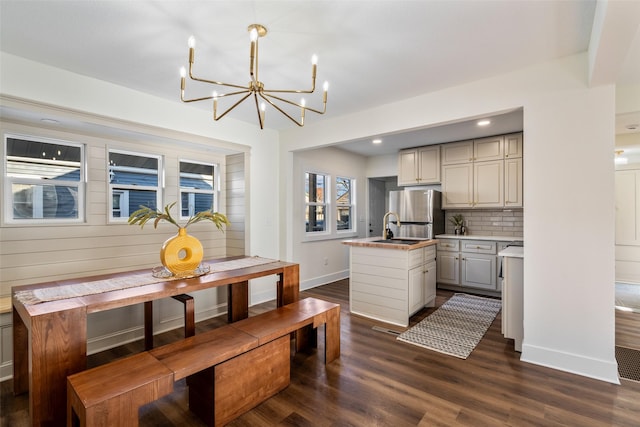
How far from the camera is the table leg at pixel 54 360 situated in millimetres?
1613

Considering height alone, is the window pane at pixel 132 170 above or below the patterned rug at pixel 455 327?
above

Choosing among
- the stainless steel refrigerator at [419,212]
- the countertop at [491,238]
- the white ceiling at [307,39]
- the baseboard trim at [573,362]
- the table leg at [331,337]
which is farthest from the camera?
the stainless steel refrigerator at [419,212]

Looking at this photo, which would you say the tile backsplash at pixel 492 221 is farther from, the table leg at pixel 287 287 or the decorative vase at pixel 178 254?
the decorative vase at pixel 178 254

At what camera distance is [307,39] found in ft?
7.26

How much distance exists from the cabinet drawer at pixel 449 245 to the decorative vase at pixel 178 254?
401cm

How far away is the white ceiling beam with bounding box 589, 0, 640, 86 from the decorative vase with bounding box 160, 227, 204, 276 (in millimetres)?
2957

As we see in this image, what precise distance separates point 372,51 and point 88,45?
2172 mm

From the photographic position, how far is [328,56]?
2.47 m

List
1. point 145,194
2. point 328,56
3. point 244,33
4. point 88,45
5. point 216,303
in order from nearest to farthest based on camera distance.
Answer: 1. point 244,33
2. point 88,45
3. point 328,56
4. point 145,194
5. point 216,303

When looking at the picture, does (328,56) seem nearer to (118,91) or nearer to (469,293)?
(118,91)

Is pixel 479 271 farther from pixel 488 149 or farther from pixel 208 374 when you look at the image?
pixel 208 374

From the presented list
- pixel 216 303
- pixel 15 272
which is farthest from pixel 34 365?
pixel 216 303

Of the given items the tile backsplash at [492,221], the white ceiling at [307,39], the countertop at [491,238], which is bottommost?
the countertop at [491,238]

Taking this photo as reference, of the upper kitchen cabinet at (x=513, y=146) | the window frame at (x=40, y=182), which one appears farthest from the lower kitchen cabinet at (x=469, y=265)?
the window frame at (x=40, y=182)
